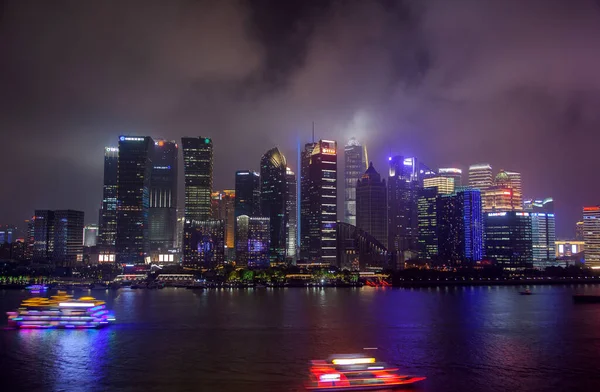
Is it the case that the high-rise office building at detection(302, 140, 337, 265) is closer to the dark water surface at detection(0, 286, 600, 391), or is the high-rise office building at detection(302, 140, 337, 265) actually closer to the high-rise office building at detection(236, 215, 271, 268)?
the high-rise office building at detection(236, 215, 271, 268)

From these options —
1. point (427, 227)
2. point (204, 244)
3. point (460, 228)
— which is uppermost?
point (427, 227)

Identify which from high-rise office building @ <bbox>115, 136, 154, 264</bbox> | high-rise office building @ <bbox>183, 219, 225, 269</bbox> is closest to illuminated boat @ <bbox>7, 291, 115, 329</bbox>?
high-rise office building @ <bbox>183, 219, 225, 269</bbox>

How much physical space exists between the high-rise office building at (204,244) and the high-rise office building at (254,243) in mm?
6282

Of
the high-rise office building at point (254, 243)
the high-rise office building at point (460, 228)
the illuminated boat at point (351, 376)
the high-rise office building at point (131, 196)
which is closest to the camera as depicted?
the illuminated boat at point (351, 376)

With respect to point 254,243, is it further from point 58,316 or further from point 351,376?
point 351,376

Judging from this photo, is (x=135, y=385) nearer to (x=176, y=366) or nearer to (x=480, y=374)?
(x=176, y=366)

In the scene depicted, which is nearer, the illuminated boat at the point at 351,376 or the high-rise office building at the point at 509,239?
the illuminated boat at the point at 351,376

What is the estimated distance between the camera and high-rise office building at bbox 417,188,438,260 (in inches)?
7274

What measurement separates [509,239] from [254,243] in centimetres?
8016

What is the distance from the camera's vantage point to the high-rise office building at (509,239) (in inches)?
6727

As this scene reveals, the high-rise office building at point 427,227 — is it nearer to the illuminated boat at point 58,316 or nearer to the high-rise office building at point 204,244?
the high-rise office building at point 204,244

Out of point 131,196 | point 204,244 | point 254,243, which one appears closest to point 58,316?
point 204,244

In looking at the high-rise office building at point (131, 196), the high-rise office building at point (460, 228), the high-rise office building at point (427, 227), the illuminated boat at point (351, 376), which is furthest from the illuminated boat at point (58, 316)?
the high-rise office building at point (427, 227)

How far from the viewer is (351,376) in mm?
27625
